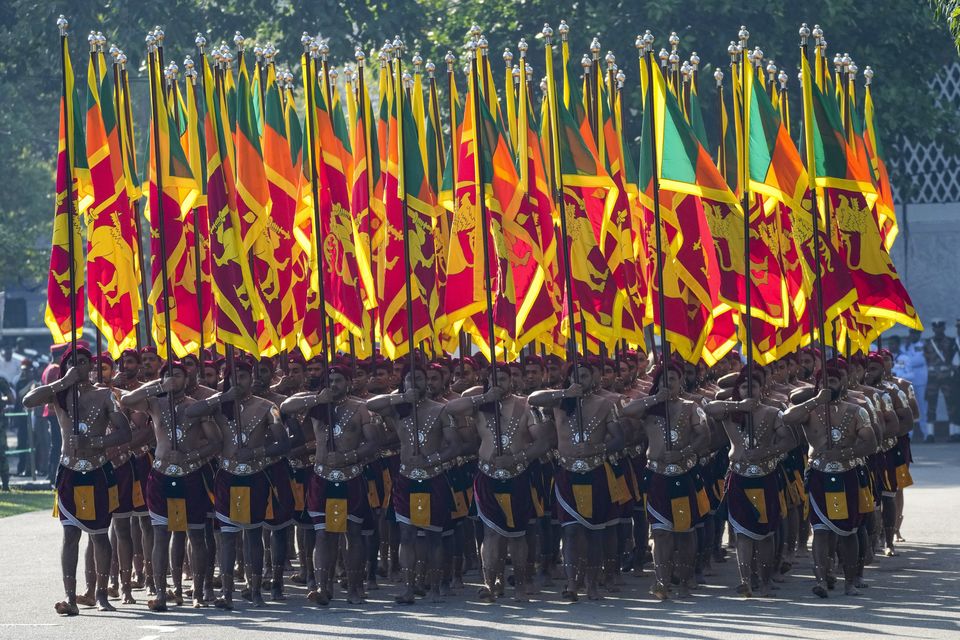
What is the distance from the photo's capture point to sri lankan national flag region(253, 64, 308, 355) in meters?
16.3

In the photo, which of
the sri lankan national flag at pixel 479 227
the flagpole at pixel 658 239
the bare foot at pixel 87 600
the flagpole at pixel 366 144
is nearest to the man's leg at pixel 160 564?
the bare foot at pixel 87 600

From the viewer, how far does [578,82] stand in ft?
88.6

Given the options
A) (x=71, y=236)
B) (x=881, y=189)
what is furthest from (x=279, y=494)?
(x=881, y=189)

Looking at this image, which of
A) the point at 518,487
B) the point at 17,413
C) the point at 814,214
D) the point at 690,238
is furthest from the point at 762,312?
the point at 17,413

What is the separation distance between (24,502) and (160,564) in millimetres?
9616

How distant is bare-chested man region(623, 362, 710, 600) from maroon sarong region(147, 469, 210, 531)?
324 centimetres

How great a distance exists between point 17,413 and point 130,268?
11067 millimetres

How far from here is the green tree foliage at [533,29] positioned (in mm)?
26812

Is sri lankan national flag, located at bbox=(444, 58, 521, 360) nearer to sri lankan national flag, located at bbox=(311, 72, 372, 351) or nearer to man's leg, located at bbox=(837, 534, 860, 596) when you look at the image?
sri lankan national flag, located at bbox=(311, 72, 372, 351)

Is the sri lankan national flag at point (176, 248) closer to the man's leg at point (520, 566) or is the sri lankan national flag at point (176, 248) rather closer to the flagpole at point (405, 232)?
the flagpole at point (405, 232)

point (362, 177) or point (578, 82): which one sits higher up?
point (578, 82)

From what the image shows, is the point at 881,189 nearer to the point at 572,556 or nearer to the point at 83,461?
the point at 572,556

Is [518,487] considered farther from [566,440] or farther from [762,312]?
[762,312]

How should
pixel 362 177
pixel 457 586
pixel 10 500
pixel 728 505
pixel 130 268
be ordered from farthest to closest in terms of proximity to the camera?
pixel 10 500
pixel 362 177
pixel 130 268
pixel 457 586
pixel 728 505
